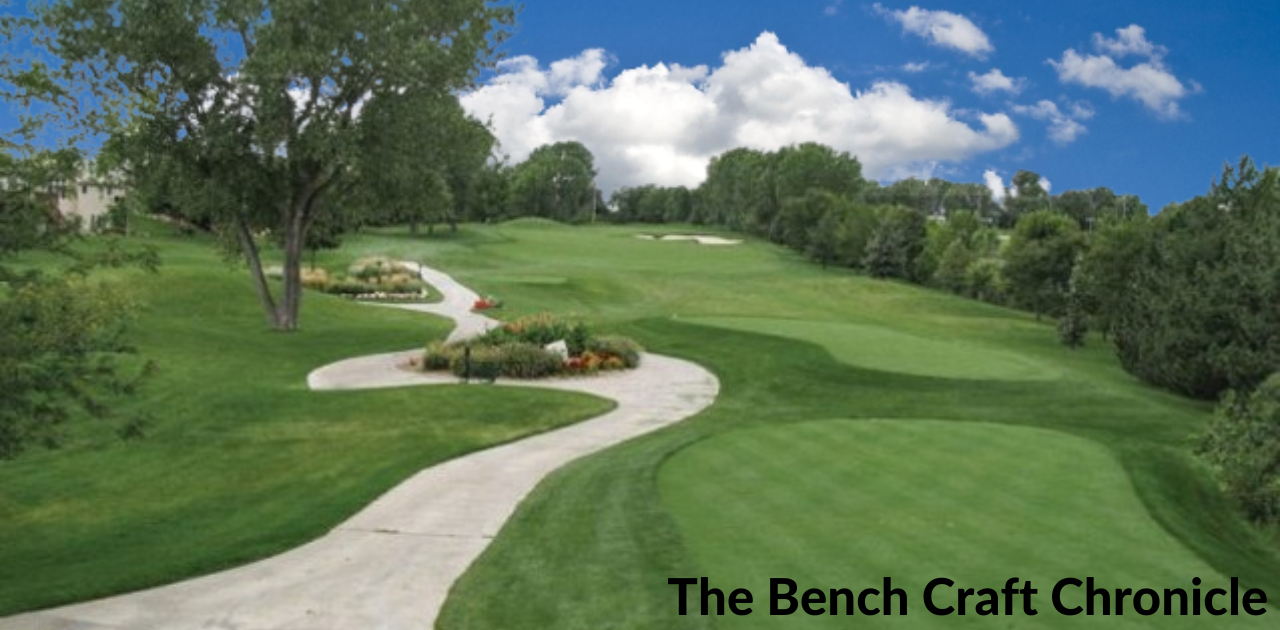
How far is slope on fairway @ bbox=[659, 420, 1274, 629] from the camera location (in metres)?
8.75

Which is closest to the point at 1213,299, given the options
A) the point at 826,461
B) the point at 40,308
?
the point at 826,461

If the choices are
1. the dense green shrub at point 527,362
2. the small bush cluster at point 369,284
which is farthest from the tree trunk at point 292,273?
the small bush cluster at point 369,284

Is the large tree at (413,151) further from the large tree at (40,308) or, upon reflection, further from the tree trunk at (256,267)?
the large tree at (40,308)

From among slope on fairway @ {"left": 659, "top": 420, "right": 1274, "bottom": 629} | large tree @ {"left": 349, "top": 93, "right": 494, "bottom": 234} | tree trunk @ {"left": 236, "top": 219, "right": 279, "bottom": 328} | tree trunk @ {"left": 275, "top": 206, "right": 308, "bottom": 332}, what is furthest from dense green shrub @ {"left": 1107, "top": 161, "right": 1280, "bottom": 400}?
tree trunk @ {"left": 236, "top": 219, "right": 279, "bottom": 328}

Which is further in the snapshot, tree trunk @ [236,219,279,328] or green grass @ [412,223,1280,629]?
tree trunk @ [236,219,279,328]

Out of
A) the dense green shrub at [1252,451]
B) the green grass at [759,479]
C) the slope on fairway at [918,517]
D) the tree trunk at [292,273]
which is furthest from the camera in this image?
the tree trunk at [292,273]

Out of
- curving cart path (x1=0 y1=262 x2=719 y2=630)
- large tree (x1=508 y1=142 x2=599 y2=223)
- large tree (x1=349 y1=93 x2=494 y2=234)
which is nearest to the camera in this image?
curving cart path (x1=0 y1=262 x2=719 y2=630)

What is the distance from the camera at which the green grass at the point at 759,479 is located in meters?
9.37

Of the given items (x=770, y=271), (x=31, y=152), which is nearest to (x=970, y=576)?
(x=31, y=152)

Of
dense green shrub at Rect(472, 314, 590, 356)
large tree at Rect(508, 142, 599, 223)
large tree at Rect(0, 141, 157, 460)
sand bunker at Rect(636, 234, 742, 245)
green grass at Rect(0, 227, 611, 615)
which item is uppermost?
large tree at Rect(508, 142, 599, 223)

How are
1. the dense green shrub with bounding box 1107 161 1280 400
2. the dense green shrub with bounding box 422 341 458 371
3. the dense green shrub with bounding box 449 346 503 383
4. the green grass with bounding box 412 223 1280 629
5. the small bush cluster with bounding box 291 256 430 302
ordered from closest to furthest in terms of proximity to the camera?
1. the green grass with bounding box 412 223 1280 629
2. the dense green shrub with bounding box 1107 161 1280 400
3. the dense green shrub with bounding box 449 346 503 383
4. the dense green shrub with bounding box 422 341 458 371
5. the small bush cluster with bounding box 291 256 430 302

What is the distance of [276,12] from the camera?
30094 mm

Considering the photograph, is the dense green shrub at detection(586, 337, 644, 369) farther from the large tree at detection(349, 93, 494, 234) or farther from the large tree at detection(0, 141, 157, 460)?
the large tree at detection(0, 141, 157, 460)

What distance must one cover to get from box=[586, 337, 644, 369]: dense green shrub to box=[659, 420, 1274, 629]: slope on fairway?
12.7m
